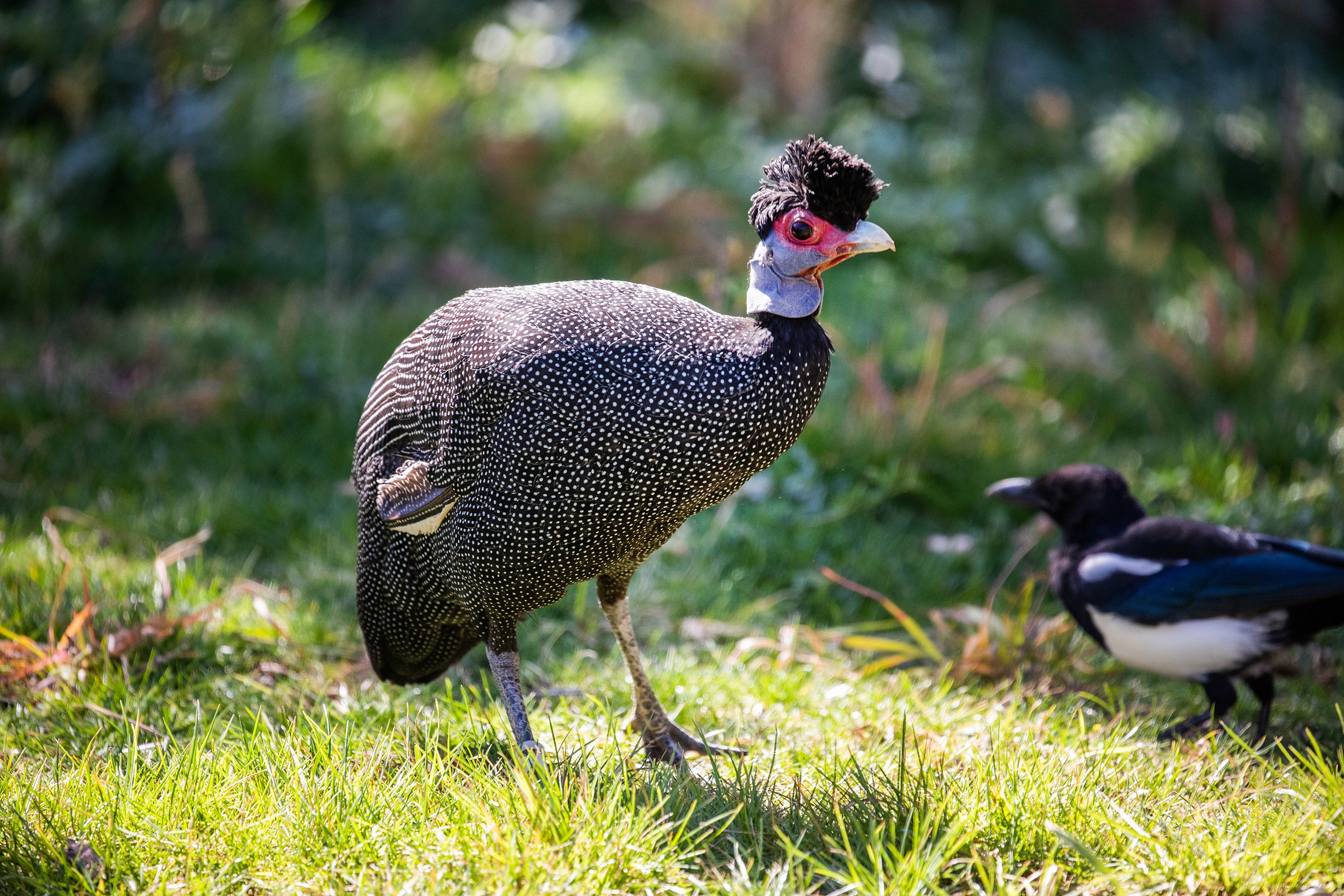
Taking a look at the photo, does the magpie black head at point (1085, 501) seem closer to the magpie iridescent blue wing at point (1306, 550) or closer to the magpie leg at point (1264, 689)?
the magpie iridescent blue wing at point (1306, 550)

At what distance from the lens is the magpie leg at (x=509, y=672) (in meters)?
2.78

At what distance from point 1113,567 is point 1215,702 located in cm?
46

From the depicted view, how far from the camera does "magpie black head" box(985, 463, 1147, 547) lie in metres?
3.65

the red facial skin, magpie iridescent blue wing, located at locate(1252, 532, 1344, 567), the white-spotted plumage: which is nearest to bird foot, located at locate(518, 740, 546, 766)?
the white-spotted plumage

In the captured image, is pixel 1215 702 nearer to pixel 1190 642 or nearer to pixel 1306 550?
pixel 1190 642

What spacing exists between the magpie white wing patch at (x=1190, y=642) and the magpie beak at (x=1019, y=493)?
0.44 meters

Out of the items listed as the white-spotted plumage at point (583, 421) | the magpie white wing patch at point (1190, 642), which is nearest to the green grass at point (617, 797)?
the magpie white wing patch at point (1190, 642)

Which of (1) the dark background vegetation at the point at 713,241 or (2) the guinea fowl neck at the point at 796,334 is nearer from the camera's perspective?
(2) the guinea fowl neck at the point at 796,334

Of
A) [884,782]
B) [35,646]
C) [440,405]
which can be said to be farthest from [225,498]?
[884,782]

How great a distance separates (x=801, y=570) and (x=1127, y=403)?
88.6 inches

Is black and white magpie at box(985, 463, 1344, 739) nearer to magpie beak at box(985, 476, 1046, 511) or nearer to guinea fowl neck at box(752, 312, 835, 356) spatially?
magpie beak at box(985, 476, 1046, 511)

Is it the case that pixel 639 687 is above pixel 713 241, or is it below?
below

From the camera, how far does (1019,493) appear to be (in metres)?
3.77

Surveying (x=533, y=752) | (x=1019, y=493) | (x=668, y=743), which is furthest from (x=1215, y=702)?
(x=533, y=752)
